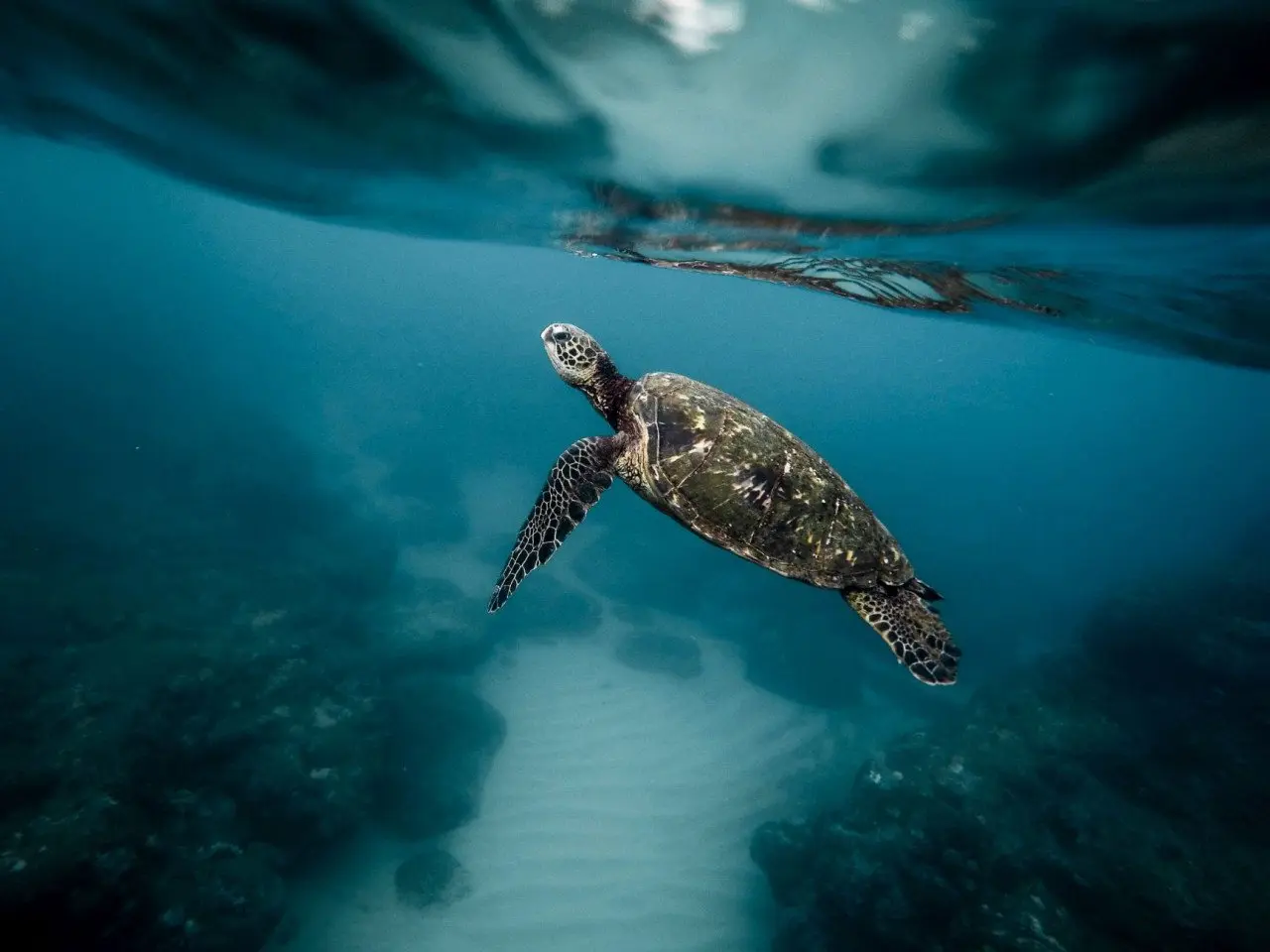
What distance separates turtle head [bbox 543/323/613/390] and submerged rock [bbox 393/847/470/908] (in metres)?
9.32

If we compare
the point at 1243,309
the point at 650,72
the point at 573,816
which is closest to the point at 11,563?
the point at 573,816

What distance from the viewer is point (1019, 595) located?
25766 millimetres

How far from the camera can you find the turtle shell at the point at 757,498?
202 inches

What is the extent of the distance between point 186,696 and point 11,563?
312 inches

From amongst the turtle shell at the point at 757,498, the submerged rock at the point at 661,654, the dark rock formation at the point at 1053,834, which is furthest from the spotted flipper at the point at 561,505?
the submerged rock at the point at 661,654

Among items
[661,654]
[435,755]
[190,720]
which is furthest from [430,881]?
[661,654]

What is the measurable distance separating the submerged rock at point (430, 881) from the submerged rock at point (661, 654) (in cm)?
746

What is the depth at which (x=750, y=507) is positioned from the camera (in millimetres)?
5102

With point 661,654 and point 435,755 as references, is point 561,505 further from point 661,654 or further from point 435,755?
point 661,654

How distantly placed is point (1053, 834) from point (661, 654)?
10102mm

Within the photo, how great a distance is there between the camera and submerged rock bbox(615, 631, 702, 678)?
1677 centimetres

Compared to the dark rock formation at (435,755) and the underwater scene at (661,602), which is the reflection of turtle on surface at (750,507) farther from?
the dark rock formation at (435,755)

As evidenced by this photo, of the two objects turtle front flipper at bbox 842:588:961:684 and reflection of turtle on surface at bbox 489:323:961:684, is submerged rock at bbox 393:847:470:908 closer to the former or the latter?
reflection of turtle on surface at bbox 489:323:961:684

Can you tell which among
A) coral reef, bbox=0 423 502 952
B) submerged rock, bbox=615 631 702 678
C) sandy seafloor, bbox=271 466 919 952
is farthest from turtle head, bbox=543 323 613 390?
submerged rock, bbox=615 631 702 678
